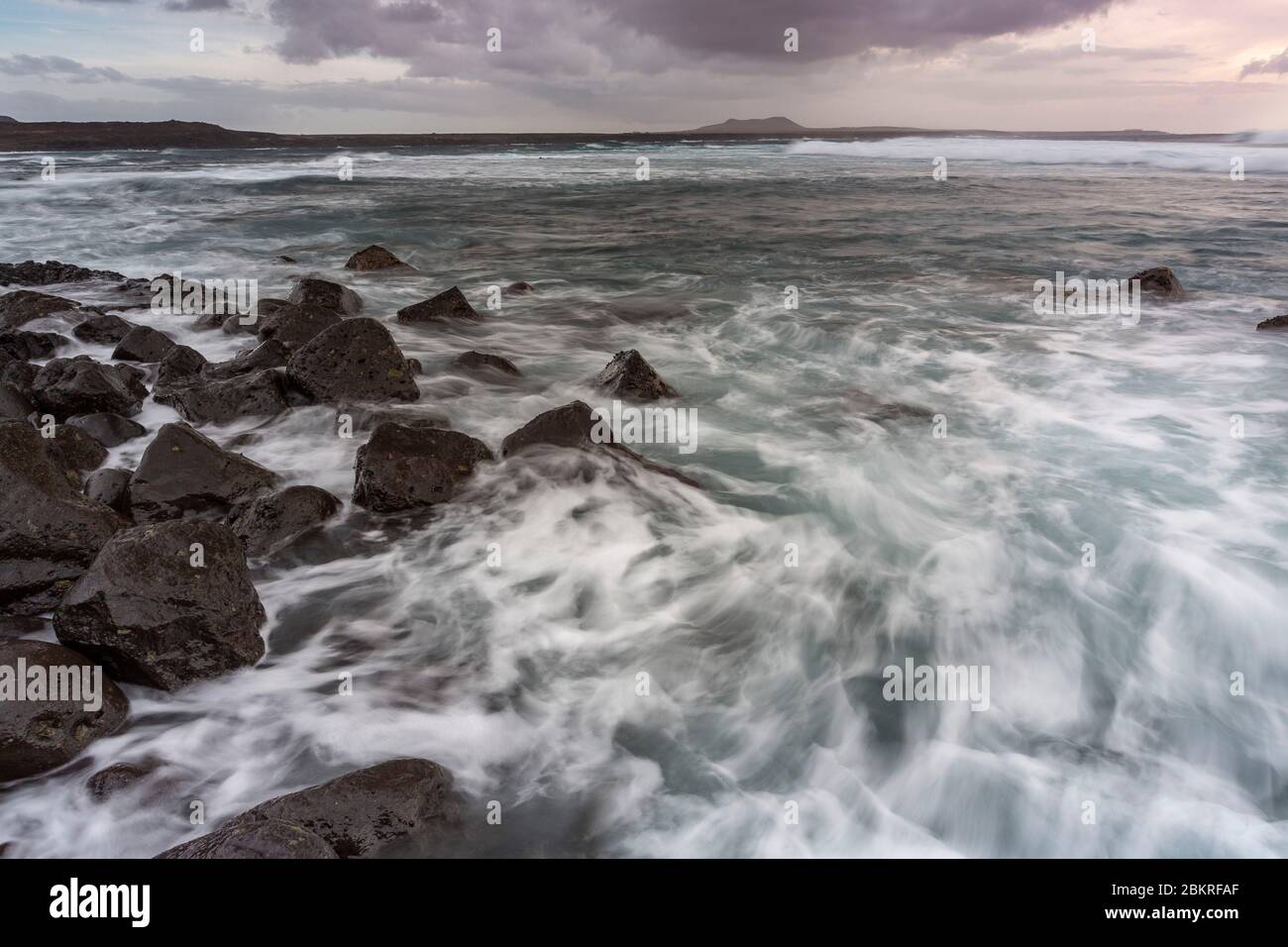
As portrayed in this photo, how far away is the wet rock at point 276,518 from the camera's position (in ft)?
16.5

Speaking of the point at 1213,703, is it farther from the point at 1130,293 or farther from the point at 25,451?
the point at 1130,293

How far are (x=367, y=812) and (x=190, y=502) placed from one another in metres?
3.04

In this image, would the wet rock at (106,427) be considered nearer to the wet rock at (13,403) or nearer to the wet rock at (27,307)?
the wet rock at (13,403)

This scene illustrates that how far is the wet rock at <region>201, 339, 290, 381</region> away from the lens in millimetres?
7852

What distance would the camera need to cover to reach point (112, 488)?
5078mm

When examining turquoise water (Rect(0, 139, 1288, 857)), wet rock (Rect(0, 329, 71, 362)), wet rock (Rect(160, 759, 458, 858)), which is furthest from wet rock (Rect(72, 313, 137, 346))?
wet rock (Rect(160, 759, 458, 858))

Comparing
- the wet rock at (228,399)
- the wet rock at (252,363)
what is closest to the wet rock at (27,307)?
the wet rock at (252,363)

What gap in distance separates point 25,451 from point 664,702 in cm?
371

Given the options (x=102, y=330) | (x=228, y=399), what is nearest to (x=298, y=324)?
(x=228, y=399)

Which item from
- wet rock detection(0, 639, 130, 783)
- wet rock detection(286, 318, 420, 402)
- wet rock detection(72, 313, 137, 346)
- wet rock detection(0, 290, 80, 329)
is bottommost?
wet rock detection(0, 639, 130, 783)

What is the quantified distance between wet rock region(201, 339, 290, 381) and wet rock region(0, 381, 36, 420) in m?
1.56

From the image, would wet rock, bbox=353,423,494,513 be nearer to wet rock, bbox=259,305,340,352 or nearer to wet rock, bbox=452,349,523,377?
wet rock, bbox=452,349,523,377

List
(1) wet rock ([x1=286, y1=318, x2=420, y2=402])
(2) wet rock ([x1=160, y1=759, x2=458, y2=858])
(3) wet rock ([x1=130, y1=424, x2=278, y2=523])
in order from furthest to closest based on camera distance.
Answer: (1) wet rock ([x1=286, y1=318, x2=420, y2=402])
(3) wet rock ([x1=130, y1=424, x2=278, y2=523])
(2) wet rock ([x1=160, y1=759, x2=458, y2=858])

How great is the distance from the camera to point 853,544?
18.8 ft
